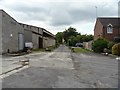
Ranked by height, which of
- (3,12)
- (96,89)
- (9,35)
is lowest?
(96,89)

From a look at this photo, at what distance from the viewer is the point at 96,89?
9.18 m

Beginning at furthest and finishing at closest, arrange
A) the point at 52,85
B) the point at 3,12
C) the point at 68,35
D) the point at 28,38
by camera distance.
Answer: the point at 68,35
the point at 28,38
the point at 3,12
the point at 52,85

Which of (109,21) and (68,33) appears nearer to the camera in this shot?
(109,21)

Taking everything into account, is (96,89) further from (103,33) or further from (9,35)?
(103,33)

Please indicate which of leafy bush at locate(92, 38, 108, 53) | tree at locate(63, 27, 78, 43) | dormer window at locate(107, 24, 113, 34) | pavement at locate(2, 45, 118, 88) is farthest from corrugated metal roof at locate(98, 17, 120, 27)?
tree at locate(63, 27, 78, 43)

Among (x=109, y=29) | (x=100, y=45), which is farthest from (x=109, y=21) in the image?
(x=100, y=45)

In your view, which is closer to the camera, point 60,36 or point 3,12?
point 3,12

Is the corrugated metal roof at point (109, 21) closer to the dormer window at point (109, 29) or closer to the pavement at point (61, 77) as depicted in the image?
the dormer window at point (109, 29)

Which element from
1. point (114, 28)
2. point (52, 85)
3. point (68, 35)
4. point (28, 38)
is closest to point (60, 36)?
point (68, 35)

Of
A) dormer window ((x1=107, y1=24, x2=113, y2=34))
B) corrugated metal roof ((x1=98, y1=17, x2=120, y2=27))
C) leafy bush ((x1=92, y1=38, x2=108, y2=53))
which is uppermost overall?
corrugated metal roof ((x1=98, y1=17, x2=120, y2=27))

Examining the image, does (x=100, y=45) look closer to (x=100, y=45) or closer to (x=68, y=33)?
(x=100, y=45)

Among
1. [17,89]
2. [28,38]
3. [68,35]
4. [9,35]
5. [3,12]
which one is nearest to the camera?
[17,89]

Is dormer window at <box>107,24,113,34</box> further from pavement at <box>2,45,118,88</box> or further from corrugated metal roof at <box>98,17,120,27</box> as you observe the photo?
pavement at <box>2,45,118,88</box>

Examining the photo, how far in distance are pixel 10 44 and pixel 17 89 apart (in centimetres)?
2824
